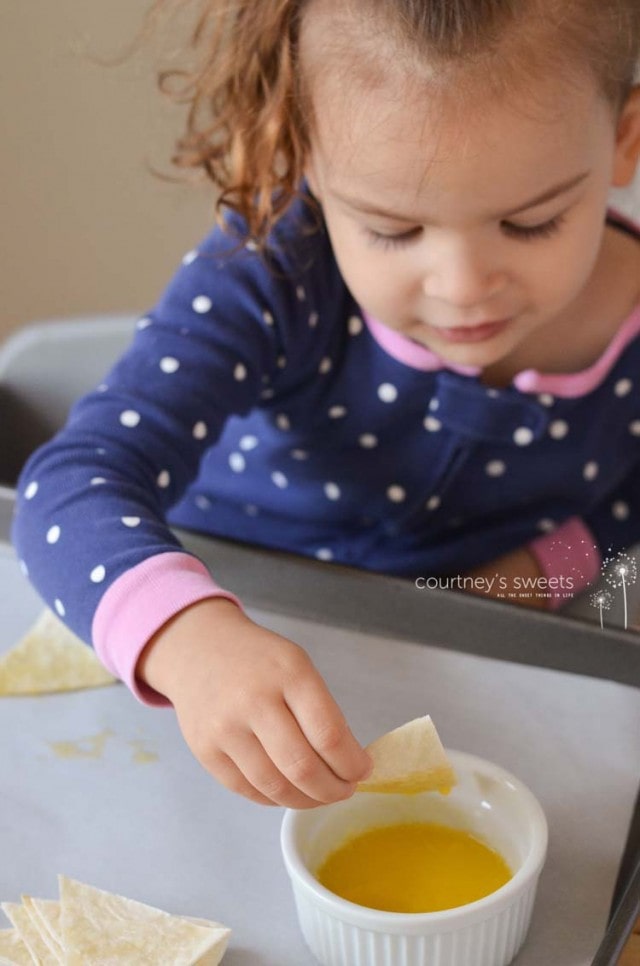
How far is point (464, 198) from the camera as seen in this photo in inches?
23.9

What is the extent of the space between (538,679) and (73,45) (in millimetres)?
1045

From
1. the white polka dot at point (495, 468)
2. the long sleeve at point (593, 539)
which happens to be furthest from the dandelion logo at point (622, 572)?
the white polka dot at point (495, 468)

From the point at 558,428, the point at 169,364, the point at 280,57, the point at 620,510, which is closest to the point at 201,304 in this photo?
the point at 169,364

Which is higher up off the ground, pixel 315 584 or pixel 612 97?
pixel 612 97

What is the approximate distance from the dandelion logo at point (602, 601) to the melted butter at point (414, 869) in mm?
175

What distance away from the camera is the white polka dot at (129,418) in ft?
2.31

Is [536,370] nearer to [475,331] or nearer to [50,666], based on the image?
[475,331]

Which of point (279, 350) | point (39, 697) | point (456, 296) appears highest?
point (456, 296)

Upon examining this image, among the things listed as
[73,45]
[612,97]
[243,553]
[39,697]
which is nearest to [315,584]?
[243,553]

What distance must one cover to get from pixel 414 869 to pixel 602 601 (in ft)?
0.69

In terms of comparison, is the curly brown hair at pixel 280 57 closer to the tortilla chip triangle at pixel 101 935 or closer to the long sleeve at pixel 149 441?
the long sleeve at pixel 149 441

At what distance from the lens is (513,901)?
0.48 metres

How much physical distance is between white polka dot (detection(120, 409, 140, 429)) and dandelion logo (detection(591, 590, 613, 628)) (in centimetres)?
27

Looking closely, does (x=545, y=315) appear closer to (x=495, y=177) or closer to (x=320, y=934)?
(x=495, y=177)
